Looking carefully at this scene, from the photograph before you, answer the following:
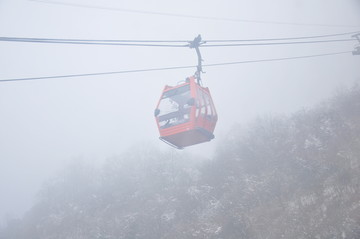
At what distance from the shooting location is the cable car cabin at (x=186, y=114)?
1116 cm

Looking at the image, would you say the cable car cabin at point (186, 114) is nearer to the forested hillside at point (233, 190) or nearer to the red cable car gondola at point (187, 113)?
the red cable car gondola at point (187, 113)

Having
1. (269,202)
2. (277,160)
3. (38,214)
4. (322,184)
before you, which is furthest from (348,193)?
(38,214)

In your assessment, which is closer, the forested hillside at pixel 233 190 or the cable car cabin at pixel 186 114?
the cable car cabin at pixel 186 114

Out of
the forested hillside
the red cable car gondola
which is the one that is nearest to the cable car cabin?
the red cable car gondola

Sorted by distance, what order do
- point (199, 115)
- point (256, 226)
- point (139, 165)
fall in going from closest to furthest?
point (199, 115)
point (256, 226)
point (139, 165)

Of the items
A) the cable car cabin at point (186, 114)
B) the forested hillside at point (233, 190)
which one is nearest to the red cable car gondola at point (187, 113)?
the cable car cabin at point (186, 114)

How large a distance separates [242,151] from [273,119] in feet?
19.1

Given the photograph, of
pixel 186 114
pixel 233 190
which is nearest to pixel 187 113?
pixel 186 114

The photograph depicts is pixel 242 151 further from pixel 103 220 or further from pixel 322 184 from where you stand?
pixel 103 220

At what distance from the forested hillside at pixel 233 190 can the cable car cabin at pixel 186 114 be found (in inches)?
371

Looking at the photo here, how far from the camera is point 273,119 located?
112 feet

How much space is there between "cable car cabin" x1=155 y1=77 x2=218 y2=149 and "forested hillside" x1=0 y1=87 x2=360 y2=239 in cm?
942

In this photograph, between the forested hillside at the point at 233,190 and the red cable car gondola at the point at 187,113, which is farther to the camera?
the forested hillside at the point at 233,190

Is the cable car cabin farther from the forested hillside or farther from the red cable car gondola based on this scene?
the forested hillside
